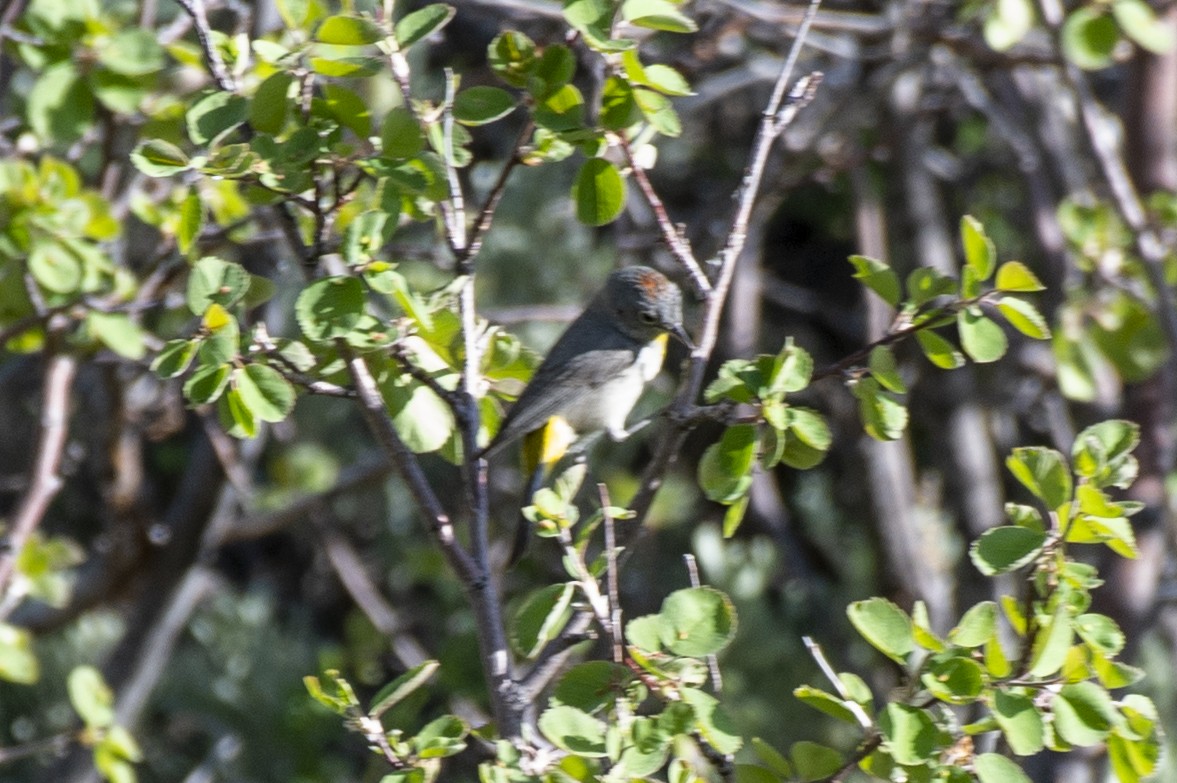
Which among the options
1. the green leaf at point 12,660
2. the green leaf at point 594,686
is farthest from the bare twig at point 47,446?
the green leaf at point 594,686

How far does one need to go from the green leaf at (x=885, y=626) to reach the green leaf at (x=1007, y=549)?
119 mm

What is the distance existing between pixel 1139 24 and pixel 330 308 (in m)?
2.38

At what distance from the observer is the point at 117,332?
3.08 m

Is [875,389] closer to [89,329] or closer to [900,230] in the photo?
[89,329]

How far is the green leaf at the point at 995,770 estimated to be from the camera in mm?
1664

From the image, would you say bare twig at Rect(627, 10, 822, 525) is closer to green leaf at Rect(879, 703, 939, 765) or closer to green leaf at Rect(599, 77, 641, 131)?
green leaf at Rect(599, 77, 641, 131)

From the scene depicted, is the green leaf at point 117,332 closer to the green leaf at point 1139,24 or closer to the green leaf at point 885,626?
the green leaf at point 885,626

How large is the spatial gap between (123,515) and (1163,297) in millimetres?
2911

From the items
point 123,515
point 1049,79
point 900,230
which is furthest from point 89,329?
point 1049,79

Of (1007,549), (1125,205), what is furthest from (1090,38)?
(1007,549)

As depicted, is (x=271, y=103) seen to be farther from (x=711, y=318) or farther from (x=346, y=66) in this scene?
(x=711, y=318)

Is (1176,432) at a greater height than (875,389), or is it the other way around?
(875,389)

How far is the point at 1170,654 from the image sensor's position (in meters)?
4.65

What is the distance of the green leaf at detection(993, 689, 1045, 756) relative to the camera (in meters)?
1.59
